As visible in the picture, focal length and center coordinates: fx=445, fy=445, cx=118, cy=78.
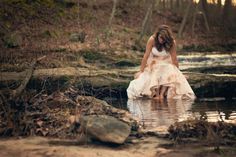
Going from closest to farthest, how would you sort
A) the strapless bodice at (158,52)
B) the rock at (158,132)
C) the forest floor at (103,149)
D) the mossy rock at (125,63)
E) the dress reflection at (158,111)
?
the forest floor at (103,149), the rock at (158,132), the dress reflection at (158,111), the strapless bodice at (158,52), the mossy rock at (125,63)

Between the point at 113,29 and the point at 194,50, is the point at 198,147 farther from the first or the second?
the point at 113,29

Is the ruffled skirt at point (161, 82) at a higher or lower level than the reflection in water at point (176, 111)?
higher

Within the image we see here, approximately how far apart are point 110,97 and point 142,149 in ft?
17.3

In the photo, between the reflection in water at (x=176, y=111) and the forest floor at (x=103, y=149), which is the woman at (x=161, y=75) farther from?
the forest floor at (x=103, y=149)

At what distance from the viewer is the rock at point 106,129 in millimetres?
5324

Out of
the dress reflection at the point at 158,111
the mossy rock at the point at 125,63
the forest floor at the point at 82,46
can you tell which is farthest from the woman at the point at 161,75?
the mossy rock at the point at 125,63

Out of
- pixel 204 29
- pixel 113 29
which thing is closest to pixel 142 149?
pixel 113 29

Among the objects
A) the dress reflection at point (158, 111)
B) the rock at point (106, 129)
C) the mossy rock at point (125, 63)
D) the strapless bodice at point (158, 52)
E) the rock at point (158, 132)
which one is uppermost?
the strapless bodice at point (158, 52)

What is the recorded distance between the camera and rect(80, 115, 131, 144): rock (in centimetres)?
532

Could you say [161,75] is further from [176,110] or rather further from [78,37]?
[78,37]

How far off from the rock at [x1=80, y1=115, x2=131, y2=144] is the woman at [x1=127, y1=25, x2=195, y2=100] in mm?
4980

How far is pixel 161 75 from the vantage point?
10.8 m

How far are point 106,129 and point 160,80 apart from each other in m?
5.59

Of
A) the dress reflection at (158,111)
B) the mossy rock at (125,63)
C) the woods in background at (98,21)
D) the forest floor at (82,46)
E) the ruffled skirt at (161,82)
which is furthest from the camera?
the mossy rock at (125,63)
